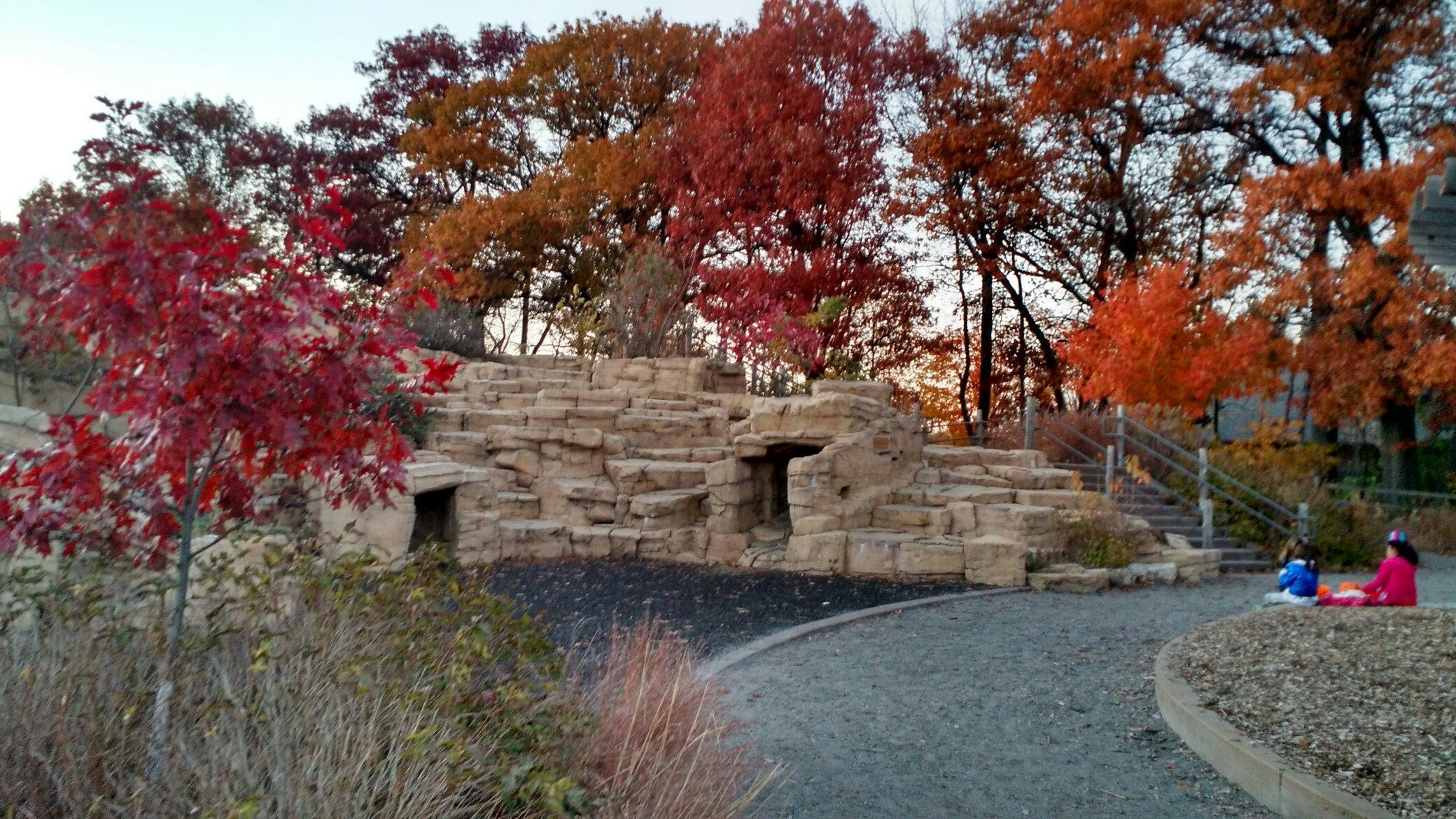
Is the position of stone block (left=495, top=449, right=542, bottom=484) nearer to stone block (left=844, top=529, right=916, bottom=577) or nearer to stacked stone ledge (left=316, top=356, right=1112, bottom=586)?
stacked stone ledge (left=316, top=356, right=1112, bottom=586)

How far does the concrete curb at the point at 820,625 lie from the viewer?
664 cm

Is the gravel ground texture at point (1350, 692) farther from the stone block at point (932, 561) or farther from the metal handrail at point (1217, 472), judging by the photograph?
the metal handrail at point (1217, 472)

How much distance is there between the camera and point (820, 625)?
25.5 ft

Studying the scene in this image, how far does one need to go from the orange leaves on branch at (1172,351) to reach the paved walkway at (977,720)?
7.96m

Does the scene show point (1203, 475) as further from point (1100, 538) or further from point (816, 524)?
point (816, 524)

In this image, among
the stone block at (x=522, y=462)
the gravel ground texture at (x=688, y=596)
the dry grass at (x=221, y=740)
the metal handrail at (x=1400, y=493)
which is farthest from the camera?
the metal handrail at (x=1400, y=493)

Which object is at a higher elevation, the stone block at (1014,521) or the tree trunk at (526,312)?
the tree trunk at (526,312)

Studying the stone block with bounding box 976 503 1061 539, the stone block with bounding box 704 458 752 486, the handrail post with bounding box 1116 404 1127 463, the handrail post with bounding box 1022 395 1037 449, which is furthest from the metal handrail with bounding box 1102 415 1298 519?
the stone block with bounding box 704 458 752 486

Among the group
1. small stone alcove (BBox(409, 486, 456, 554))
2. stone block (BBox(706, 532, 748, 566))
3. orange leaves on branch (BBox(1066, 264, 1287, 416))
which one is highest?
orange leaves on branch (BBox(1066, 264, 1287, 416))

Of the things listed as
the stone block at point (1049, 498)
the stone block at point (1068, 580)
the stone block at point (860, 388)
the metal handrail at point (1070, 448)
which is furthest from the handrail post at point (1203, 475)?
the stone block at point (860, 388)

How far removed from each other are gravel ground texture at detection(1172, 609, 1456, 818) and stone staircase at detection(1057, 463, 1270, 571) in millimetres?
4698

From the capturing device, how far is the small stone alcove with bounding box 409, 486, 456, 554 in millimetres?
10297

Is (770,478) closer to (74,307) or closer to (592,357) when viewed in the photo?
(592,357)

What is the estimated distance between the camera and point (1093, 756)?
4.83m
